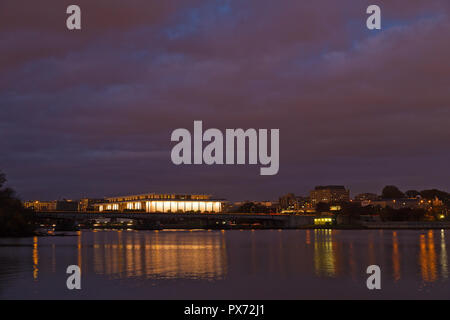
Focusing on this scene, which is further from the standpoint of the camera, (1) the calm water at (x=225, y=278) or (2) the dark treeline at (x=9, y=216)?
(2) the dark treeline at (x=9, y=216)

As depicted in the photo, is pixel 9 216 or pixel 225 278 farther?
pixel 9 216

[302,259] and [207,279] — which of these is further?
[302,259]

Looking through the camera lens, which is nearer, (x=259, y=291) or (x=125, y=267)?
(x=259, y=291)

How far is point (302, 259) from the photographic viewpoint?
67125 mm

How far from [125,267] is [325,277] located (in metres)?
20.7

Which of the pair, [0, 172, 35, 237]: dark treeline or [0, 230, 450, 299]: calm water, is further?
[0, 172, 35, 237]: dark treeline

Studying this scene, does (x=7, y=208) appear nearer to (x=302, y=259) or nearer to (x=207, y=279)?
(x=302, y=259)

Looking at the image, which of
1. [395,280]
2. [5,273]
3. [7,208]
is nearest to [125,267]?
[5,273]
